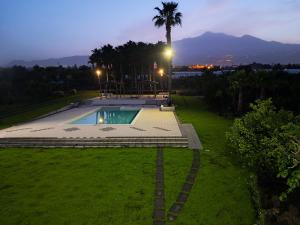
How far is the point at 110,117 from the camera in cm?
2683

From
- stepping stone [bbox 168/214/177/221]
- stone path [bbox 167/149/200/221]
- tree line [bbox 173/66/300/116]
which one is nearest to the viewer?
stepping stone [bbox 168/214/177/221]

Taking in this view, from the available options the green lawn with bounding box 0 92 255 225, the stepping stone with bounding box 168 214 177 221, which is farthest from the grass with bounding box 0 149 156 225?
the stepping stone with bounding box 168 214 177 221

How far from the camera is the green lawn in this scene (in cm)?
843

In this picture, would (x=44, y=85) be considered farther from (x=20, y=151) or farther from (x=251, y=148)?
(x=251, y=148)

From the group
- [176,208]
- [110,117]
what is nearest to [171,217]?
[176,208]

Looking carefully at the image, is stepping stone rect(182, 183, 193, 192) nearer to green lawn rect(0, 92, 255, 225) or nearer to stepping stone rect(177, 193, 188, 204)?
green lawn rect(0, 92, 255, 225)

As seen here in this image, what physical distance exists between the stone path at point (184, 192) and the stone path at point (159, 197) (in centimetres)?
25

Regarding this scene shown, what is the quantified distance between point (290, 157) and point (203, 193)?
176 inches

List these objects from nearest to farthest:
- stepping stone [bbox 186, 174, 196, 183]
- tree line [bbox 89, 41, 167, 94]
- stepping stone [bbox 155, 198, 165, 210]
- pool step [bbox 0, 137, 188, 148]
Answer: stepping stone [bbox 155, 198, 165, 210] < stepping stone [bbox 186, 174, 196, 183] < pool step [bbox 0, 137, 188, 148] < tree line [bbox 89, 41, 167, 94]

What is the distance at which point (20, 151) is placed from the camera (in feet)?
50.5

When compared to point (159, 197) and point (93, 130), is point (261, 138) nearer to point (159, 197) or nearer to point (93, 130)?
point (159, 197)

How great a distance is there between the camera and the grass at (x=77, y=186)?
332 inches

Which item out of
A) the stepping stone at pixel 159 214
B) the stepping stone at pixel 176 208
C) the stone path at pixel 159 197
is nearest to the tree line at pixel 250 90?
the stone path at pixel 159 197

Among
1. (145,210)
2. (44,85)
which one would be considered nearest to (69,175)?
(145,210)
